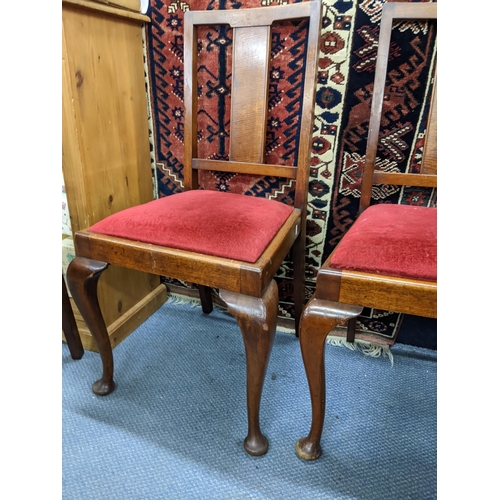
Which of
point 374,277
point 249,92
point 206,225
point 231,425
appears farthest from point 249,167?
point 231,425

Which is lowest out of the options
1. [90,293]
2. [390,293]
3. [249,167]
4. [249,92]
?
[90,293]

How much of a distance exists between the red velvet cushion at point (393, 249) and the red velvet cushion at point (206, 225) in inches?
7.1

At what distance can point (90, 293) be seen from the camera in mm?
955

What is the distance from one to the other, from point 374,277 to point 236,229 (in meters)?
0.30

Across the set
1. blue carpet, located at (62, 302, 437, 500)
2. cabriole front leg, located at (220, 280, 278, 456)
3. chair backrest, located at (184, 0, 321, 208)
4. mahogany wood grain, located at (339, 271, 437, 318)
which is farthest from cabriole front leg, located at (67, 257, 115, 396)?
mahogany wood grain, located at (339, 271, 437, 318)

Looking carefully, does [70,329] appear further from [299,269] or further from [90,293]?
[299,269]

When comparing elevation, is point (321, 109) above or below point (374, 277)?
above

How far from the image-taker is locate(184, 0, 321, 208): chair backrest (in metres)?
0.96

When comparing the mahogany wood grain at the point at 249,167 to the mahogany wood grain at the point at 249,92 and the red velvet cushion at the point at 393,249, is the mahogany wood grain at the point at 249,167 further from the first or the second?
the red velvet cushion at the point at 393,249

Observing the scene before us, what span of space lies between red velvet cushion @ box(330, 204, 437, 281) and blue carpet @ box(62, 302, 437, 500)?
0.53m

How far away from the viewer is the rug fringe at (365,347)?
4.17 feet
